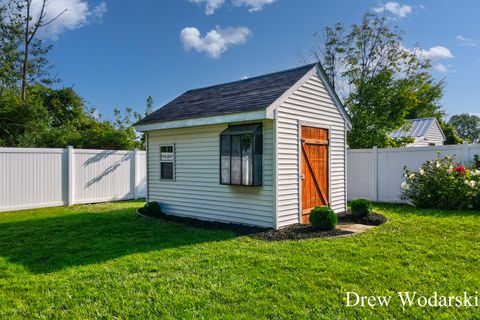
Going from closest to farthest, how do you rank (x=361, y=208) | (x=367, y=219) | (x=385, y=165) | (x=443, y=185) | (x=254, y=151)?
1. (x=254, y=151)
2. (x=367, y=219)
3. (x=361, y=208)
4. (x=443, y=185)
5. (x=385, y=165)

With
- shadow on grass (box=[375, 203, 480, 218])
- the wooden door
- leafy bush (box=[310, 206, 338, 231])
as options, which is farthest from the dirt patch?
shadow on grass (box=[375, 203, 480, 218])

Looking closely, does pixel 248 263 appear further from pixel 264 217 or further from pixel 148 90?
pixel 148 90

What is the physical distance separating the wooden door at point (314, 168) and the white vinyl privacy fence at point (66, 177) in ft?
24.7

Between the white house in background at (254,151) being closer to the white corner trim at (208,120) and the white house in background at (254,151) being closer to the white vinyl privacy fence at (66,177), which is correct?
the white corner trim at (208,120)

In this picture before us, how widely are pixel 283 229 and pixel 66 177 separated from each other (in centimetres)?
773

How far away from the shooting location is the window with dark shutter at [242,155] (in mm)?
6441

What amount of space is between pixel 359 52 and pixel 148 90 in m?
12.0

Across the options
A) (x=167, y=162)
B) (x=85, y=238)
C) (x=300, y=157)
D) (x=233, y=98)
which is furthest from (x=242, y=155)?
(x=85, y=238)

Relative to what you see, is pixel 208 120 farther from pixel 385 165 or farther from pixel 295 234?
pixel 385 165

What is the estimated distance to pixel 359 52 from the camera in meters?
15.9

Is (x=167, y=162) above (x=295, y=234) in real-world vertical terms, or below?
above

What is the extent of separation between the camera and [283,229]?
6301 mm

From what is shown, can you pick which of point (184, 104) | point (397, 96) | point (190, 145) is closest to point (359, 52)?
point (397, 96)

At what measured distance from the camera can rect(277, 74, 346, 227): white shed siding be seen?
6504 millimetres
